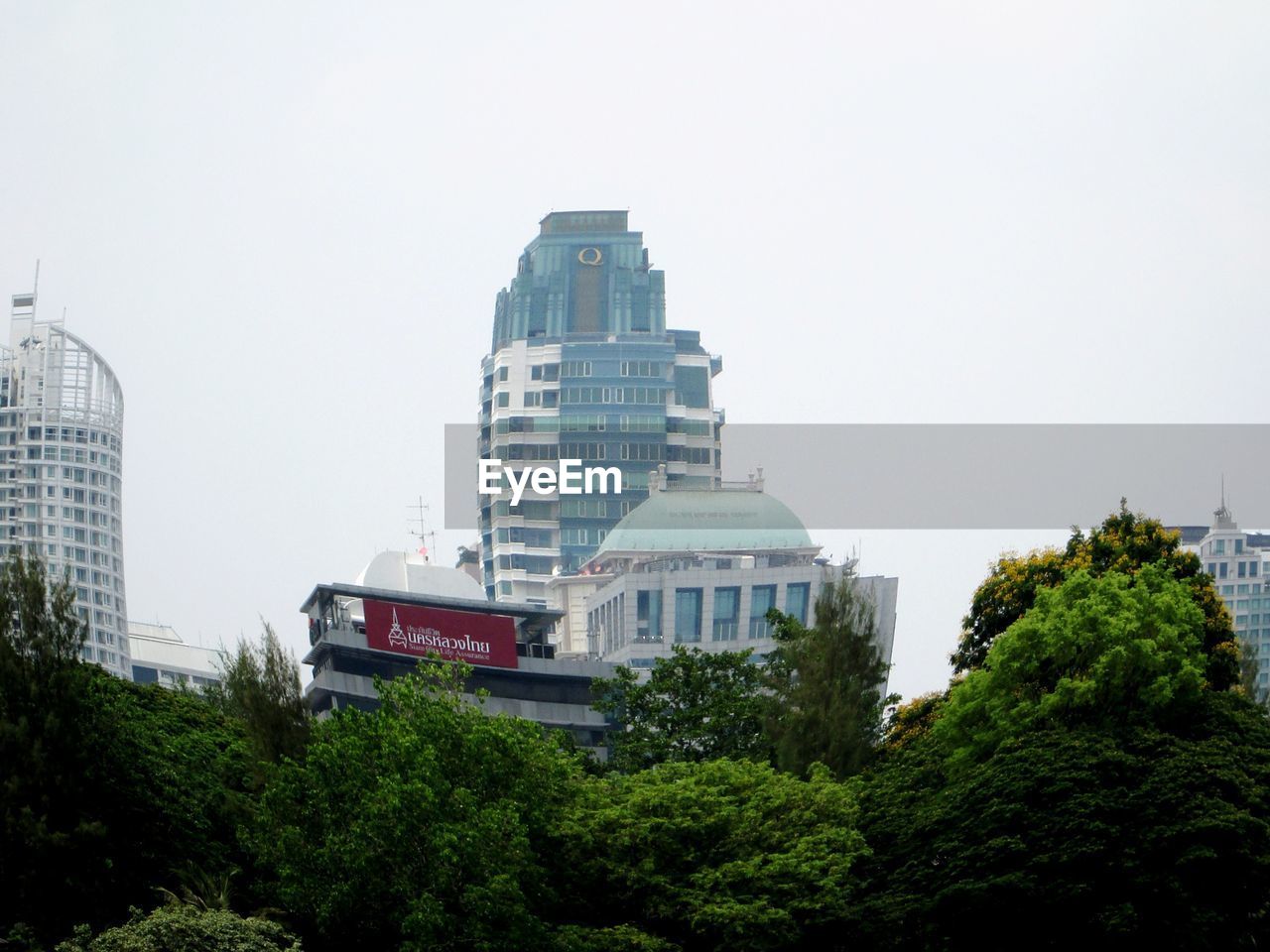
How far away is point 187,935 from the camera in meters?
46.8

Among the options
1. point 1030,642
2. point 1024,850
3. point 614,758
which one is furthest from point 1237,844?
point 614,758

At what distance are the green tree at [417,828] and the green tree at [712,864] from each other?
1342 millimetres

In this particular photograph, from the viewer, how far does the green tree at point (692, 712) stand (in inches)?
2931

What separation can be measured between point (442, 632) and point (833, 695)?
7295cm

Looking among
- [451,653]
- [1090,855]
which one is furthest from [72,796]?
[451,653]

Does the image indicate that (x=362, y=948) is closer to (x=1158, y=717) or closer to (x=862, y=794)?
(x=862, y=794)

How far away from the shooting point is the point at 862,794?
57.6m

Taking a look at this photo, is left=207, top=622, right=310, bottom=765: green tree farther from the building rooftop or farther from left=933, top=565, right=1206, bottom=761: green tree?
the building rooftop

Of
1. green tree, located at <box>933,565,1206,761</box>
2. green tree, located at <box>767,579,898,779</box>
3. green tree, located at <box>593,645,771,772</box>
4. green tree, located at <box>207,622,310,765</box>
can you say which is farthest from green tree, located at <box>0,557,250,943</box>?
green tree, located at <box>933,565,1206,761</box>

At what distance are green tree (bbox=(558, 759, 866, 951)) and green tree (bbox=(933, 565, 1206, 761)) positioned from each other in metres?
6.07

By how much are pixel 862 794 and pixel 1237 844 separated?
10248 mm

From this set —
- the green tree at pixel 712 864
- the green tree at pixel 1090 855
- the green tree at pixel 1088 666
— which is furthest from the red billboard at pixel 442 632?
the green tree at pixel 1090 855

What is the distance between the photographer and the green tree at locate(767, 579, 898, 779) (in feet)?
212

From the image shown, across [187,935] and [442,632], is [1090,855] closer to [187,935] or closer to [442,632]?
[187,935]
